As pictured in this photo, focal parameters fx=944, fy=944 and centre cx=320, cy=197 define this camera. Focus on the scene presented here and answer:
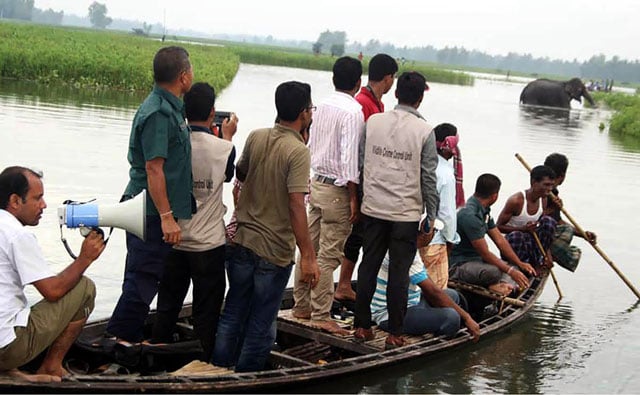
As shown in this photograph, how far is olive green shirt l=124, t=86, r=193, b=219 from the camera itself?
Answer: 206 inches

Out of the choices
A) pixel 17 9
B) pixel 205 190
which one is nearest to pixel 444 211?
pixel 205 190

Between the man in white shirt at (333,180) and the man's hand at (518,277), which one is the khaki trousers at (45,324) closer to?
the man in white shirt at (333,180)

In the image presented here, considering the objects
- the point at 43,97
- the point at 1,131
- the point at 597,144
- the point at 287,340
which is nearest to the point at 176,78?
the point at 287,340

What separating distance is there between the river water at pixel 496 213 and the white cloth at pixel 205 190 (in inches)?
47.3

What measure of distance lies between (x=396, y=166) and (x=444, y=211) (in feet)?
2.43

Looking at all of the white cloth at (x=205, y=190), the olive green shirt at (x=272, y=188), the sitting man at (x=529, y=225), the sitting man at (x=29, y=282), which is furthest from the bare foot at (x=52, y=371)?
the sitting man at (x=529, y=225)

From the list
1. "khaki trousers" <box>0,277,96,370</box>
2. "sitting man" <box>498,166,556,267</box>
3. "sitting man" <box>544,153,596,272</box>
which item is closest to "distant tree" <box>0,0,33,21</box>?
"sitting man" <box>544,153,596,272</box>

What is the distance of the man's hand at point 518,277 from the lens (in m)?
8.27

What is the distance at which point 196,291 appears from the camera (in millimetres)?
5711

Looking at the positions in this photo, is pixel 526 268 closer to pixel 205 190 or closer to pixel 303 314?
pixel 303 314

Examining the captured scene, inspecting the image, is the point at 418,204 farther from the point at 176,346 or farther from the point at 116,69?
the point at 116,69

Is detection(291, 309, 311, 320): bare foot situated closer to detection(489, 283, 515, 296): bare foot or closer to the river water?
the river water

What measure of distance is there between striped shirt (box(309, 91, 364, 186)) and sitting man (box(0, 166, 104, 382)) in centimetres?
232

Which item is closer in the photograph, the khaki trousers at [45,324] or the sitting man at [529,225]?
the khaki trousers at [45,324]
